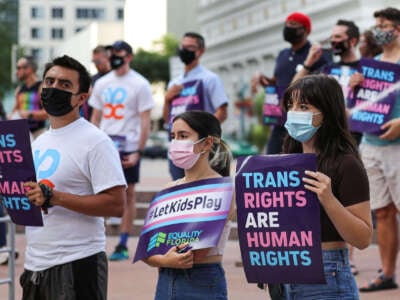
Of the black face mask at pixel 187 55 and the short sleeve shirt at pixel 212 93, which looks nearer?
the short sleeve shirt at pixel 212 93

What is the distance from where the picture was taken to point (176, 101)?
32.5 ft

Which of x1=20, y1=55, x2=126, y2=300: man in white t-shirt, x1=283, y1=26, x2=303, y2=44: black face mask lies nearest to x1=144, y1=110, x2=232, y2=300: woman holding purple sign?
x1=20, y1=55, x2=126, y2=300: man in white t-shirt

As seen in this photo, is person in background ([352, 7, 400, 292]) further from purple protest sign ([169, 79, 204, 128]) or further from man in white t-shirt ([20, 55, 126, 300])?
man in white t-shirt ([20, 55, 126, 300])

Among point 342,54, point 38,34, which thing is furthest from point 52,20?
point 342,54

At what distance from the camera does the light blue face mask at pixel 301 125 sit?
14.5 ft

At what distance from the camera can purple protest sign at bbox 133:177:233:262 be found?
4.89m

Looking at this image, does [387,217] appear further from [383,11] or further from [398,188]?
[383,11]

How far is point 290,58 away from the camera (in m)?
9.45

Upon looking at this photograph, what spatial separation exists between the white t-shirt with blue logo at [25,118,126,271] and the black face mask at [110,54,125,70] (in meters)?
5.13

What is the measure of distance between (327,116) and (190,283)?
100cm

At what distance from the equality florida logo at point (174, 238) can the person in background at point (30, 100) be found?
21.9ft

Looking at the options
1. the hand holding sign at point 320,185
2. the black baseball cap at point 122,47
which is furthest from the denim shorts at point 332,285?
the black baseball cap at point 122,47

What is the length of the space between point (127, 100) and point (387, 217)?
2923 mm

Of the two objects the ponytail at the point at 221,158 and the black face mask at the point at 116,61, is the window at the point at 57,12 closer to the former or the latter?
the black face mask at the point at 116,61
